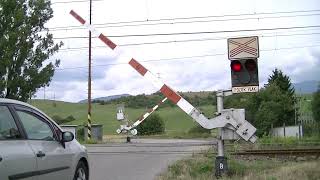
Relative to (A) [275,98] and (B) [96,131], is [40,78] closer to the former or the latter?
(B) [96,131]

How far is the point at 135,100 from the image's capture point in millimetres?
94062

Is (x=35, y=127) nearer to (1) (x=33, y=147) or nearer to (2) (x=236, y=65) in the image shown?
(1) (x=33, y=147)

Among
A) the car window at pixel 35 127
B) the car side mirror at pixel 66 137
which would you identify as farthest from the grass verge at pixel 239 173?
the car window at pixel 35 127

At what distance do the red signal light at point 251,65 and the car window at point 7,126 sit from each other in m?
6.53

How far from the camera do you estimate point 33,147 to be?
759cm

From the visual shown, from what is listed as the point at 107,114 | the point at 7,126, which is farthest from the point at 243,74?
the point at 107,114

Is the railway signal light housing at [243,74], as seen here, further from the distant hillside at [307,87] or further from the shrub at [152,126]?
the distant hillside at [307,87]

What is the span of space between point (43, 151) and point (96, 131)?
32.6 meters

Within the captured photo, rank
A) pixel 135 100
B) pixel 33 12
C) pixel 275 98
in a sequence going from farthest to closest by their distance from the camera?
pixel 135 100 → pixel 275 98 → pixel 33 12

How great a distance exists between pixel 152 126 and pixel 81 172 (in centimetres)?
6204

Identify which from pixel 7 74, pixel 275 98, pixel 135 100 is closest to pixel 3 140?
pixel 7 74

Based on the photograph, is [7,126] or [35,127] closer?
[7,126]

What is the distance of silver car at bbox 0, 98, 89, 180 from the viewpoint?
6.91 m

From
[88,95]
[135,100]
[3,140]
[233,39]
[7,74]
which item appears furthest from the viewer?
[135,100]
